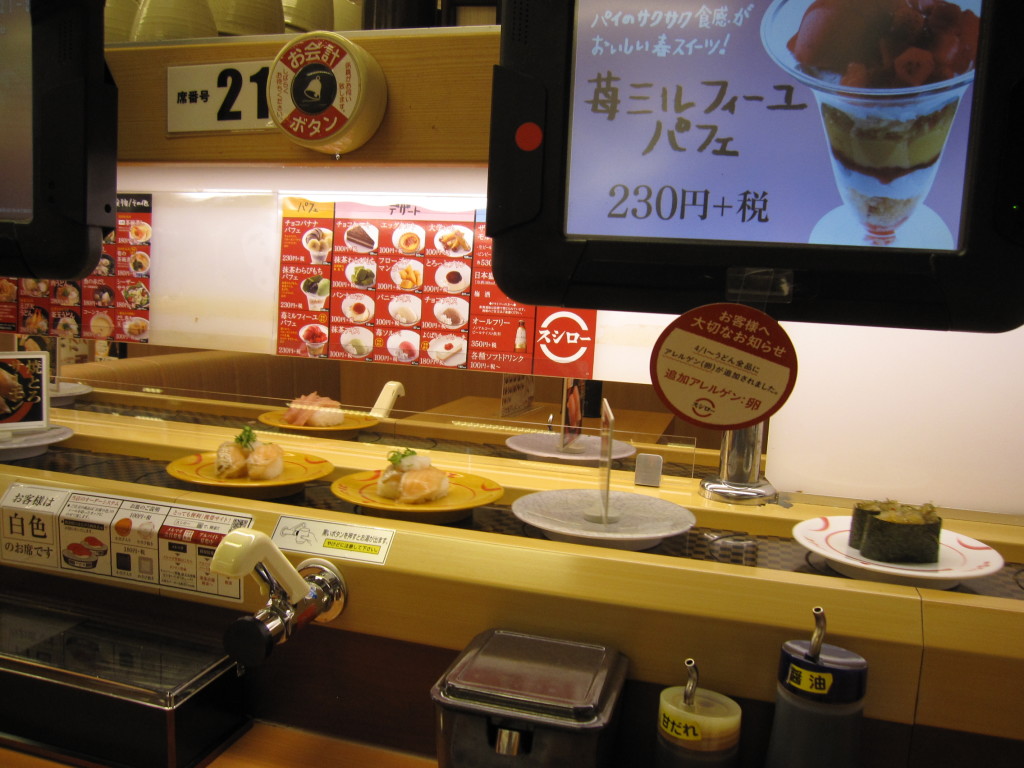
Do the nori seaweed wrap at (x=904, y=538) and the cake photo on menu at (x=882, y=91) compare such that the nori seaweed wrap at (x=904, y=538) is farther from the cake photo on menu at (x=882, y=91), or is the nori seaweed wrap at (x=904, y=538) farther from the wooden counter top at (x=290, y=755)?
the wooden counter top at (x=290, y=755)

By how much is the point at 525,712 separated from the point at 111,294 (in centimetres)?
151

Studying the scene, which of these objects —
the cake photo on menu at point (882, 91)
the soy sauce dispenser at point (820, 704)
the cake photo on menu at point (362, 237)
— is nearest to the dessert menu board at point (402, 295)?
the cake photo on menu at point (362, 237)

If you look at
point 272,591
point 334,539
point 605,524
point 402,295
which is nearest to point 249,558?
point 272,591

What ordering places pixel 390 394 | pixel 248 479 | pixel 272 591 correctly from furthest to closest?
1. pixel 390 394
2. pixel 248 479
3. pixel 272 591

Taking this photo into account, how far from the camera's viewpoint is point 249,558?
0.79 m

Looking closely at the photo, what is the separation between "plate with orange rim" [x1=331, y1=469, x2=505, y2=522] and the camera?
1029 millimetres

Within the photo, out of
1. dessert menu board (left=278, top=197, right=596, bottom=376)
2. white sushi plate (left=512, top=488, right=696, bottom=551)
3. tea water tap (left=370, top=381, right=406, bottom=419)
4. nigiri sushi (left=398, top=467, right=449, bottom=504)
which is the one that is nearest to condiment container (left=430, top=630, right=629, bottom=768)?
white sushi plate (left=512, top=488, right=696, bottom=551)

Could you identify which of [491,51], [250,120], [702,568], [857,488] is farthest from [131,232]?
[857,488]

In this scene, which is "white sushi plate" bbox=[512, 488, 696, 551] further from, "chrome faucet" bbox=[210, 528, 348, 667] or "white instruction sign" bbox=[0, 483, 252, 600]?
"white instruction sign" bbox=[0, 483, 252, 600]

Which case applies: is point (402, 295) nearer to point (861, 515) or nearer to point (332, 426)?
point (332, 426)

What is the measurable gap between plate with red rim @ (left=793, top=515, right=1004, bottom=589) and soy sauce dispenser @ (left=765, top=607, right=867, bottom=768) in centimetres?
13

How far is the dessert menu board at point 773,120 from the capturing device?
81 centimetres

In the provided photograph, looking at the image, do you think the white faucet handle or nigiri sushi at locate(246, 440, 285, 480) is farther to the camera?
nigiri sushi at locate(246, 440, 285, 480)

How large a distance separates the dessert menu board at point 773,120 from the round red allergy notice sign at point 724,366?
107mm
